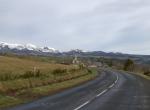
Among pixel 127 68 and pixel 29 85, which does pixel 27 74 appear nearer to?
pixel 29 85

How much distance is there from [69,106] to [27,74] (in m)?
18.3

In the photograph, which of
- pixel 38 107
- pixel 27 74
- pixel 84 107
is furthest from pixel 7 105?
pixel 27 74

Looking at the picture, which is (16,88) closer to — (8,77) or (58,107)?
(8,77)

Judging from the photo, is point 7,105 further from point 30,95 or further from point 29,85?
point 29,85

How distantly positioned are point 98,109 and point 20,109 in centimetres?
344

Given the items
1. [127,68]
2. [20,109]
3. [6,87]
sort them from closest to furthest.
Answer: [20,109]
[6,87]
[127,68]

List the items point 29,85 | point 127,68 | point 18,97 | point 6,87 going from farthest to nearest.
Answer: point 127,68 → point 29,85 → point 6,87 → point 18,97

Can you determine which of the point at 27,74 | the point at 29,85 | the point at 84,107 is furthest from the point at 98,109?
the point at 27,74

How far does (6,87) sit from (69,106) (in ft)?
34.4

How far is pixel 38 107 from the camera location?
65.6 ft

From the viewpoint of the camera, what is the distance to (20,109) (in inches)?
761

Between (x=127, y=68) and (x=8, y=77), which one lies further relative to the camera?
(x=127, y=68)

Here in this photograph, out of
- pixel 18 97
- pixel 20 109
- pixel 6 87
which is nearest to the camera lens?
pixel 20 109

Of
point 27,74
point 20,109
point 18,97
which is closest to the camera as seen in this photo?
point 20,109
